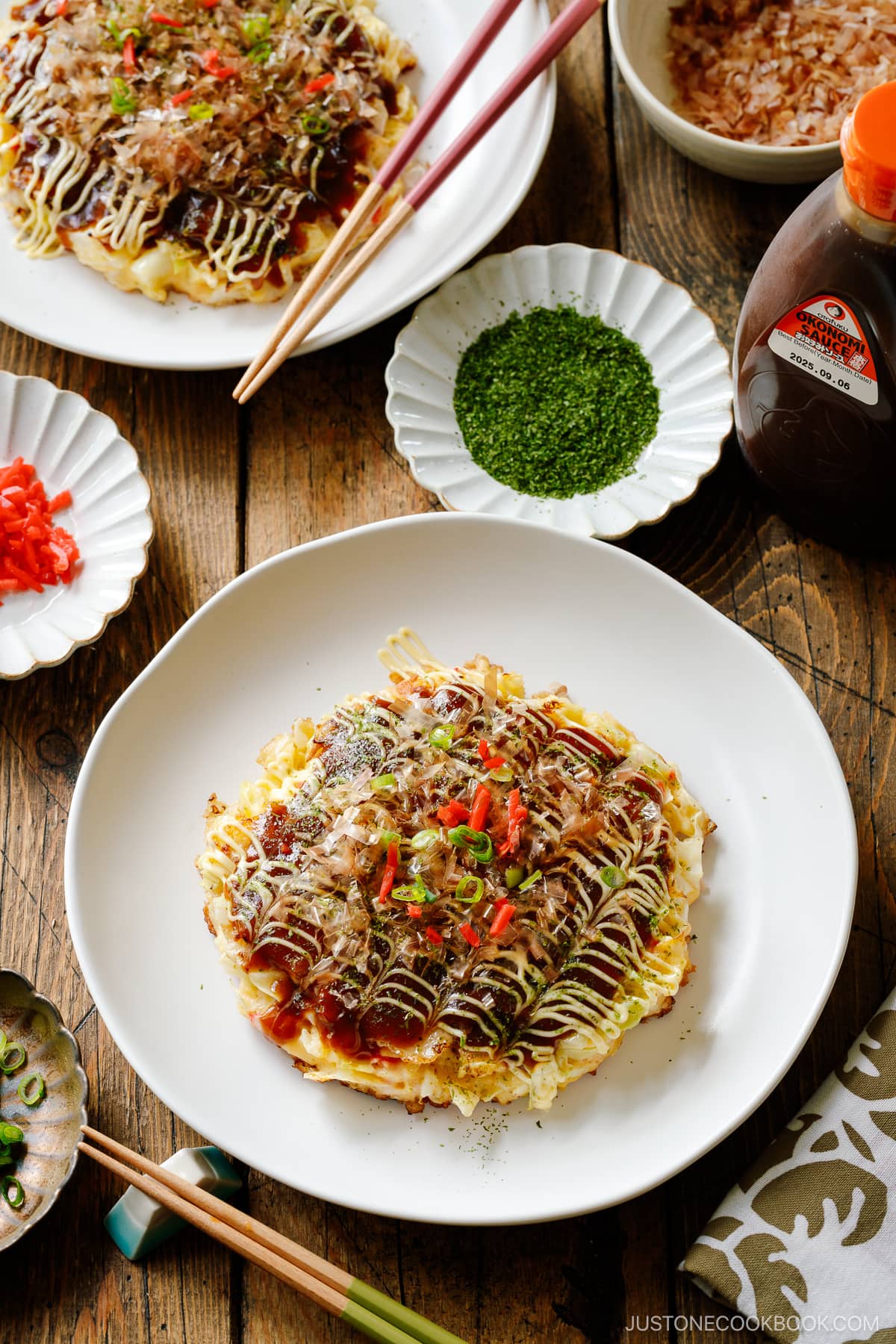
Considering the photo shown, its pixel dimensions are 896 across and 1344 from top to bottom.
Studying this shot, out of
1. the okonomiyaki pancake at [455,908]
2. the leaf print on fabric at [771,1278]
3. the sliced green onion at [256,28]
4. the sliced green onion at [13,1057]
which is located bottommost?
the sliced green onion at [13,1057]

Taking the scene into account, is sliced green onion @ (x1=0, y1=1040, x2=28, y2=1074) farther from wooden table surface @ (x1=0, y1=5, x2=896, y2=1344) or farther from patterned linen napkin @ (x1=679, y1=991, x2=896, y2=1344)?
patterned linen napkin @ (x1=679, y1=991, x2=896, y2=1344)

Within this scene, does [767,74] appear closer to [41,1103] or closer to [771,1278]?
[771,1278]

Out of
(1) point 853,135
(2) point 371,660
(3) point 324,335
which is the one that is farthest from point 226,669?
(1) point 853,135

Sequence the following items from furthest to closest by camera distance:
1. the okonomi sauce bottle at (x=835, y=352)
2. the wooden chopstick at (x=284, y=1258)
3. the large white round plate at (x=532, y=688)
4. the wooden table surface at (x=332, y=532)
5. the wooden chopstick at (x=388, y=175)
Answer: the wooden chopstick at (x=388, y=175) < the wooden table surface at (x=332, y=532) < the large white round plate at (x=532, y=688) < the wooden chopstick at (x=284, y=1258) < the okonomi sauce bottle at (x=835, y=352)

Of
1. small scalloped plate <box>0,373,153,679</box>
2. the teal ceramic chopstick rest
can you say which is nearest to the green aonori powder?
small scalloped plate <box>0,373,153,679</box>

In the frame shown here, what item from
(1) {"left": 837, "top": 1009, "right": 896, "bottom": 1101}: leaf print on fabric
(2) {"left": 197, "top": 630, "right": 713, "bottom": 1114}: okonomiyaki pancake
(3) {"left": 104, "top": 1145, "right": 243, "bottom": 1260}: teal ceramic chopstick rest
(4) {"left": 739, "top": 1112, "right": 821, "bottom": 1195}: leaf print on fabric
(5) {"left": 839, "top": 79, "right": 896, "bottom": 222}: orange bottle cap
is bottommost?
(3) {"left": 104, "top": 1145, "right": 243, "bottom": 1260}: teal ceramic chopstick rest

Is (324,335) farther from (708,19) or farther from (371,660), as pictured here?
(708,19)

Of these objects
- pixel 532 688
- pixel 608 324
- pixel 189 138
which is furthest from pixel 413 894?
pixel 189 138

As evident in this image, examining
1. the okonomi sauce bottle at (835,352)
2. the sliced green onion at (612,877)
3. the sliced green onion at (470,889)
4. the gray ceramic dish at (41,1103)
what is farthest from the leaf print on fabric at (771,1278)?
the okonomi sauce bottle at (835,352)

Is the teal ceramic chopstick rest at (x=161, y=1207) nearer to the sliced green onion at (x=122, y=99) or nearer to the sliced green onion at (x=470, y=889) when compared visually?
the sliced green onion at (x=470, y=889)
